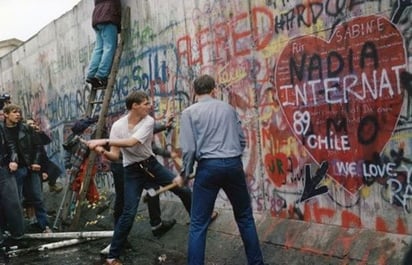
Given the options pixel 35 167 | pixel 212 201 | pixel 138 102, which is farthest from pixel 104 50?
pixel 212 201

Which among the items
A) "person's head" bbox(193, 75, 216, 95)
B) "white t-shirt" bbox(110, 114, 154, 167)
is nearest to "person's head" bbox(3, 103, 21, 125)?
"white t-shirt" bbox(110, 114, 154, 167)

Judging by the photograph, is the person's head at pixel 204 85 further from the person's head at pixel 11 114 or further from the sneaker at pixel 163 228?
the person's head at pixel 11 114

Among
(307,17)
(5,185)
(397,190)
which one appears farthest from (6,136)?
(397,190)

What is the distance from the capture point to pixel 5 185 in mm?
7496

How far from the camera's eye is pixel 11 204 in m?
7.53

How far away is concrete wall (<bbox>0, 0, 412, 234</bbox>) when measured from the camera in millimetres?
4562

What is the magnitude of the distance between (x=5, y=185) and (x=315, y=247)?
4.40 metres

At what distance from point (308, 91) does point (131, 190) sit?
2.20 meters

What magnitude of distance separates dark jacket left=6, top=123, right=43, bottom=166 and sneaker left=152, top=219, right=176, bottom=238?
2.29 meters

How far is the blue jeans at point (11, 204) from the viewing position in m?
7.50

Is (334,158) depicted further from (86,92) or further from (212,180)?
(86,92)

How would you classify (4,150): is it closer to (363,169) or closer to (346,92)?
(346,92)

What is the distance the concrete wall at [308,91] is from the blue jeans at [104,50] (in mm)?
987

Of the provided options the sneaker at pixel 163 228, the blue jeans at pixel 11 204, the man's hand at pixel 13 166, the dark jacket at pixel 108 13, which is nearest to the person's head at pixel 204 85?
the sneaker at pixel 163 228
